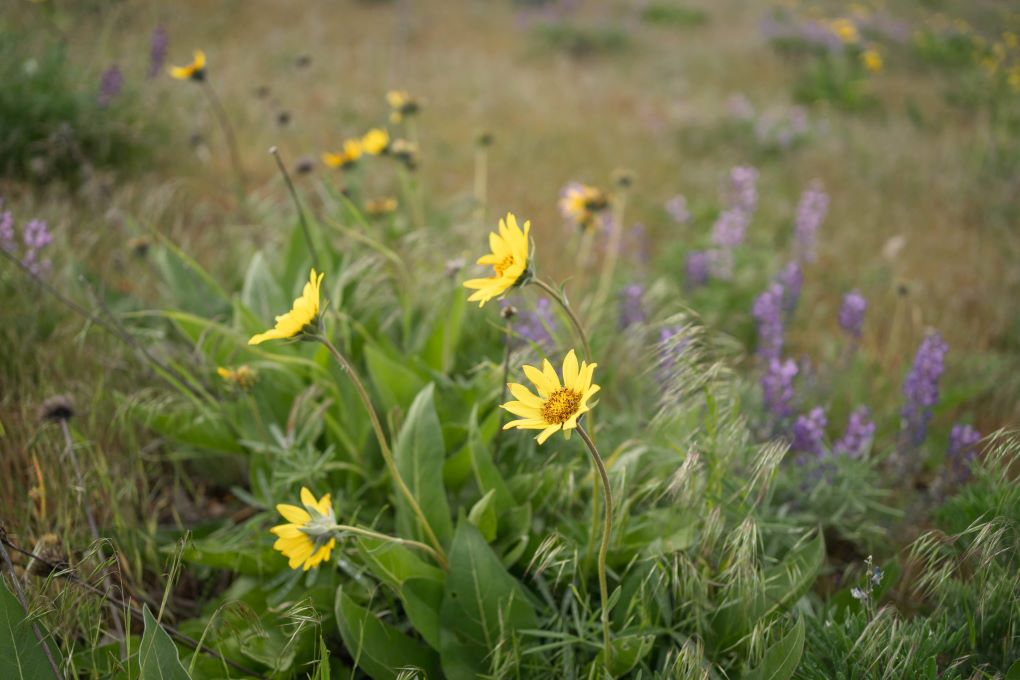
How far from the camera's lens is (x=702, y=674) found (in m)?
1.14

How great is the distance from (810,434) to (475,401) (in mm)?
859

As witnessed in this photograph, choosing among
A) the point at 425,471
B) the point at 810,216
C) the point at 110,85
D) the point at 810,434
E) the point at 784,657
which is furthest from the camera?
the point at 110,85

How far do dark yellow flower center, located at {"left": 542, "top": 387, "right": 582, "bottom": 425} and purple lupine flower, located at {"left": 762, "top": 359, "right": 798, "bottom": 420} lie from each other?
1028 mm

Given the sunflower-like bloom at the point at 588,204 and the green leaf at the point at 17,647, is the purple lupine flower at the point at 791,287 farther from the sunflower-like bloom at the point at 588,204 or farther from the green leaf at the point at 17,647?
the green leaf at the point at 17,647

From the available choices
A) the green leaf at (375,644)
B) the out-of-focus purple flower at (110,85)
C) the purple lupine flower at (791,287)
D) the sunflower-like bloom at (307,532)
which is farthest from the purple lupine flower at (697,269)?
the out-of-focus purple flower at (110,85)

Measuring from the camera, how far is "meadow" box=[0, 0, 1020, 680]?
4.23 feet

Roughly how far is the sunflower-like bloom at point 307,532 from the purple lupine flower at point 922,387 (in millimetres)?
1553

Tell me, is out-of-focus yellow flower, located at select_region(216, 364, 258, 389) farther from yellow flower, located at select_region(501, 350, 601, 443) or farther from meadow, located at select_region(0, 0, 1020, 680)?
yellow flower, located at select_region(501, 350, 601, 443)

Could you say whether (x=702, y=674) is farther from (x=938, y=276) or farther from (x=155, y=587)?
(x=938, y=276)

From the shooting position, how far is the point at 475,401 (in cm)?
190

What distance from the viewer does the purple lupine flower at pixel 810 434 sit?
181 centimetres

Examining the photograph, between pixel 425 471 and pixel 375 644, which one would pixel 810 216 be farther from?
pixel 375 644

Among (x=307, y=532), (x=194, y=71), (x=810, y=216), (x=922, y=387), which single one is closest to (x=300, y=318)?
(x=307, y=532)

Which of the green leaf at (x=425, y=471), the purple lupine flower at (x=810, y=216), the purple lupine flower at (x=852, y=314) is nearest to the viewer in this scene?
the green leaf at (x=425, y=471)
